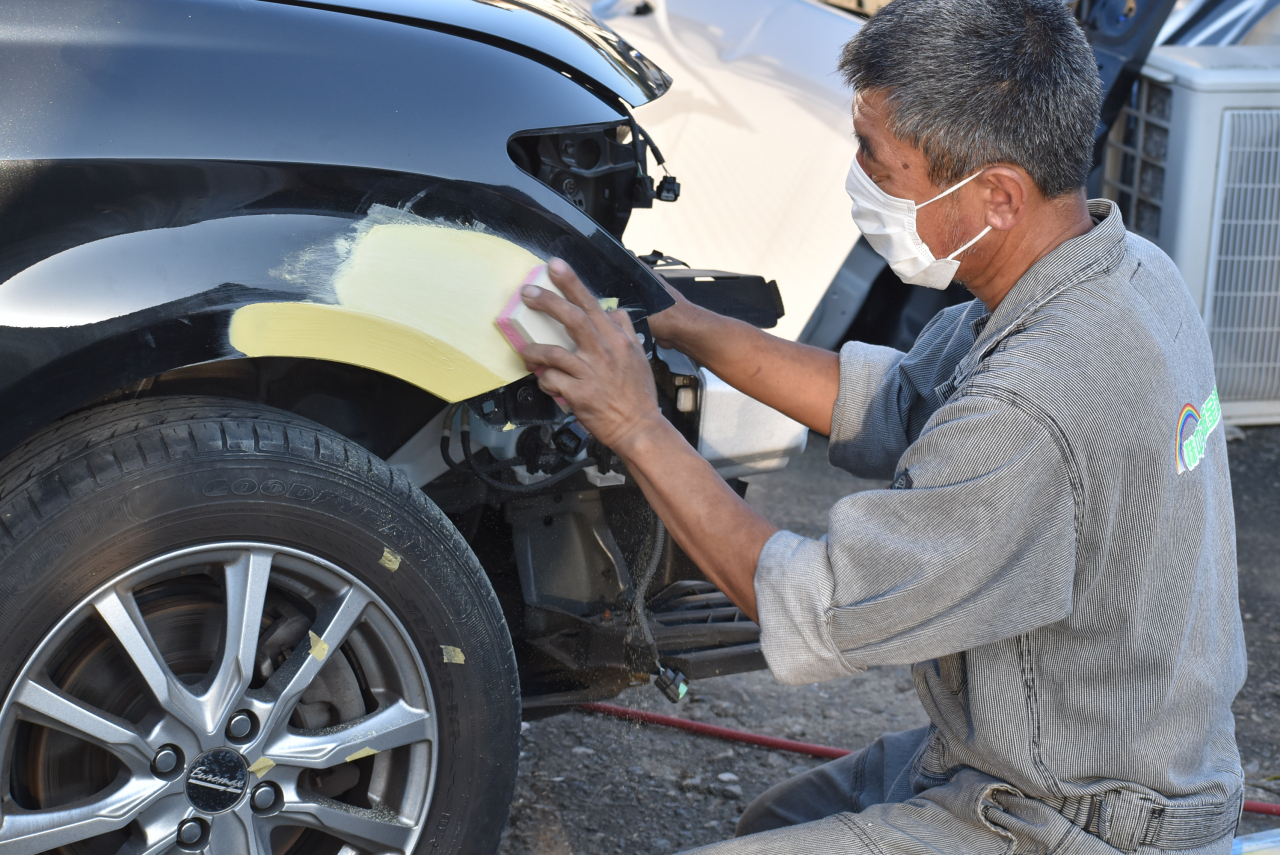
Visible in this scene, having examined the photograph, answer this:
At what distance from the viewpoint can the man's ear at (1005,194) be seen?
1.66 meters

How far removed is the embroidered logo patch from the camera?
1.60 metres

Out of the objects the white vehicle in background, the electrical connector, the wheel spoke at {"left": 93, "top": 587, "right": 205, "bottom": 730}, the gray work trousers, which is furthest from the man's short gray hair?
the white vehicle in background

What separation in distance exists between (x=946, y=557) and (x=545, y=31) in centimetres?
107

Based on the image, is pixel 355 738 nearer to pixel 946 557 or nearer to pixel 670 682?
pixel 670 682

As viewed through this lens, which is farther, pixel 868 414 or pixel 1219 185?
pixel 1219 185

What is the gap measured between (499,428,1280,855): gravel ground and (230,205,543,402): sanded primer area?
115cm

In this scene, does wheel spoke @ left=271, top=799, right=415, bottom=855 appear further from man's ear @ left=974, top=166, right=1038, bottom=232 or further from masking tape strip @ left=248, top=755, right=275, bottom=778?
man's ear @ left=974, top=166, right=1038, bottom=232

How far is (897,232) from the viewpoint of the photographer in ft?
5.99

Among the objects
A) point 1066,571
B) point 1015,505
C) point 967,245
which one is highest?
point 967,245

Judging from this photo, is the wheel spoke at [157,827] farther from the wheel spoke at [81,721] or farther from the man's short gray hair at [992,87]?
the man's short gray hair at [992,87]

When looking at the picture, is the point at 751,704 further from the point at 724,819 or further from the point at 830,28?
the point at 830,28

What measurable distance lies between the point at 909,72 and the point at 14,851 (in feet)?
5.15

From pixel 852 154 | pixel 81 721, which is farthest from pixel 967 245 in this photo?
pixel 852 154

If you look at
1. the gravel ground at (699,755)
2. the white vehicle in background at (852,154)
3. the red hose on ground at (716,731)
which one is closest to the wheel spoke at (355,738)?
the gravel ground at (699,755)
